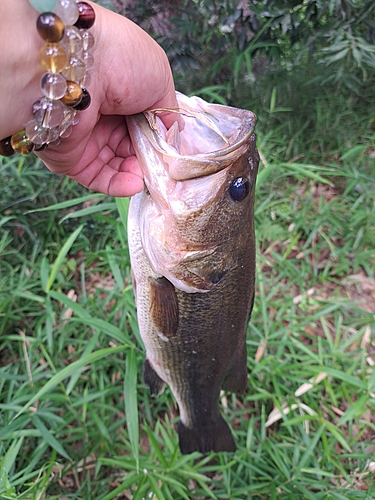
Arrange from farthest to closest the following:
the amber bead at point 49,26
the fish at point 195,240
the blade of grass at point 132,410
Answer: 1. the blade of grass at point 132,410
2. the fish at point 195,240
3. the amber bead at point 49,26

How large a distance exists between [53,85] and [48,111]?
8cm

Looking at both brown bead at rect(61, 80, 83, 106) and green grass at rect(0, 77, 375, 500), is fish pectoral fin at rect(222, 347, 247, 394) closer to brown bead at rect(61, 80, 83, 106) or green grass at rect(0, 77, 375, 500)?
green grass at rect(0, 77, 375, 500)

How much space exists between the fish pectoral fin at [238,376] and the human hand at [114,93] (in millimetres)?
897

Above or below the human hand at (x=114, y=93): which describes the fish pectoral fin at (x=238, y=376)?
below

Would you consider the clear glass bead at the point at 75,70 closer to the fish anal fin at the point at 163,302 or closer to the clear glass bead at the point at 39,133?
the clear glass bead at the point at 39,133

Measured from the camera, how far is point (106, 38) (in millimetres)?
1057

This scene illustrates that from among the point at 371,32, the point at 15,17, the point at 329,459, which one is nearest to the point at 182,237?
the point at 15,17

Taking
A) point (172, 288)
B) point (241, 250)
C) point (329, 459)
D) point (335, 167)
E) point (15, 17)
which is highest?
point (15, 17)

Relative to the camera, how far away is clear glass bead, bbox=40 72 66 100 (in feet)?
3.00

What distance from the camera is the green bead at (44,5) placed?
84 cm

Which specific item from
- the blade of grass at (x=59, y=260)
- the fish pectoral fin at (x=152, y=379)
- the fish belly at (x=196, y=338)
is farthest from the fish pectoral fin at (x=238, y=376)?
the blade of grass at (x=59, y=260)

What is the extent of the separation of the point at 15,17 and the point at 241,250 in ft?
3.15

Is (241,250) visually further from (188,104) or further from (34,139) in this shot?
(34,139)

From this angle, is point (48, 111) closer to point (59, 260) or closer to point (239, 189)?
point (239, 189)
